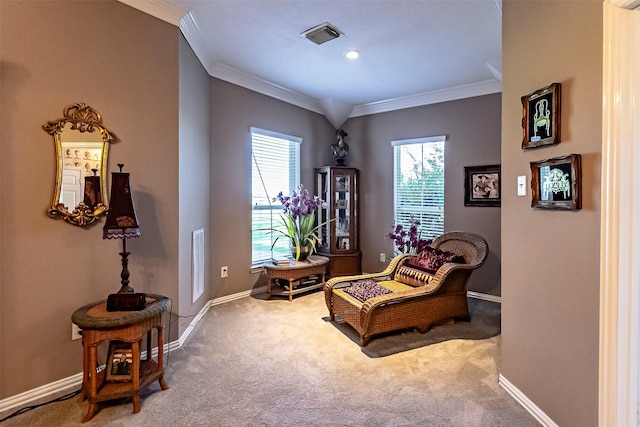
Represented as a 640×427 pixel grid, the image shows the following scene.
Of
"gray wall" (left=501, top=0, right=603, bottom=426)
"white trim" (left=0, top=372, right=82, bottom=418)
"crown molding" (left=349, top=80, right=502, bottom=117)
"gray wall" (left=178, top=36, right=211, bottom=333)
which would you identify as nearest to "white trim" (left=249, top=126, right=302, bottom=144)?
"gray wall" (left=178, top=36, right=211, bottom=333)

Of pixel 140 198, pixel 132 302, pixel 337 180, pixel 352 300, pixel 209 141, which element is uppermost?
pixel 209 141

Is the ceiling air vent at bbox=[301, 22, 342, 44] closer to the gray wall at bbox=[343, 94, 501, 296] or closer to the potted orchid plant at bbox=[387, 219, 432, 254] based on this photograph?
the gray wall at bbox=[343, 94, 501, 296]

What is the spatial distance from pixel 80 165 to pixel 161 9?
1.30 meters

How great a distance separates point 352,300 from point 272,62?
2.58 meters

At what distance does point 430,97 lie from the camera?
15.1 feet

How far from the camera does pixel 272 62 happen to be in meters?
3.62

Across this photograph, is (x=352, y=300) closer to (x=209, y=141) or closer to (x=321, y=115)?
(x=209, y=141)

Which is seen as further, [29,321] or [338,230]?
[338,230]

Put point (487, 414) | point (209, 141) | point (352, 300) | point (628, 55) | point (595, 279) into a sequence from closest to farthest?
point (628, 55)
point (595, 279)
point (487, 414)
point (352, 300)
point (209, 141)

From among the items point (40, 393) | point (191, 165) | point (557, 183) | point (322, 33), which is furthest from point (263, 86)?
point (40, 393)

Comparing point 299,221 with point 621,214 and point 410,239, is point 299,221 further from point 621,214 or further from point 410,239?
point 621,214

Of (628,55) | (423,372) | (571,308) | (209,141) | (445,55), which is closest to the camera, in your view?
(628,55)

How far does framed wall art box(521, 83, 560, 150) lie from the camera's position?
1731 mm

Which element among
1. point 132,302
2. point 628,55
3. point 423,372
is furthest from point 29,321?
point 628,55
